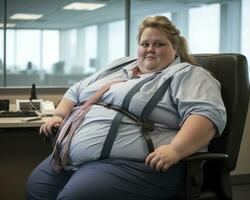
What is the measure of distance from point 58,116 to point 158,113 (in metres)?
0.59

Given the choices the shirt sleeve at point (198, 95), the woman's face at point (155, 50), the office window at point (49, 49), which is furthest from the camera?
the office window at point (49, 49)

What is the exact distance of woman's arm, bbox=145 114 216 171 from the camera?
1.45m

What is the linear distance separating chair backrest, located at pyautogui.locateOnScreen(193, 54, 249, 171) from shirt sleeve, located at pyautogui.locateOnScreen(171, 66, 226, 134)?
0.07 meters

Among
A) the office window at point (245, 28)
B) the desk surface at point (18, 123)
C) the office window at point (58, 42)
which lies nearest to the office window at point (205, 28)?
the office window at point (245, 28)

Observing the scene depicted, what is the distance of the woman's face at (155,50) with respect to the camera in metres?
1.87

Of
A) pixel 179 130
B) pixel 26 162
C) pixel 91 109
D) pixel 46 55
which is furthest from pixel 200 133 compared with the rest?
pixel 46 55

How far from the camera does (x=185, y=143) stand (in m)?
1.51

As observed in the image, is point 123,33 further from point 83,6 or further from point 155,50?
point 155,50

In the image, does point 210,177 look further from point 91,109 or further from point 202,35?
point 202,35

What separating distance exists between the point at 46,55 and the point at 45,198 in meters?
2.62

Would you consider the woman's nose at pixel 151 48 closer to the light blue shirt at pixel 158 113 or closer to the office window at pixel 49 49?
the light blue shirt at pixel 158 113

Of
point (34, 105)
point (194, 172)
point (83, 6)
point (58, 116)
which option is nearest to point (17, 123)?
point (58, 116)

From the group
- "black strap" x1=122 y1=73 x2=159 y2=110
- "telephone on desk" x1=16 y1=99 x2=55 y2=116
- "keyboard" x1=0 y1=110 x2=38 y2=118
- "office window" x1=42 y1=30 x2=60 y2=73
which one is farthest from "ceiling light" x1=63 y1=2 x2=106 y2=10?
"black strap" x1=122 y1=73 x2=159 y2=110

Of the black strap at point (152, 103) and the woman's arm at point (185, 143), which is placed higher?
the black strap at point (152, 103)
